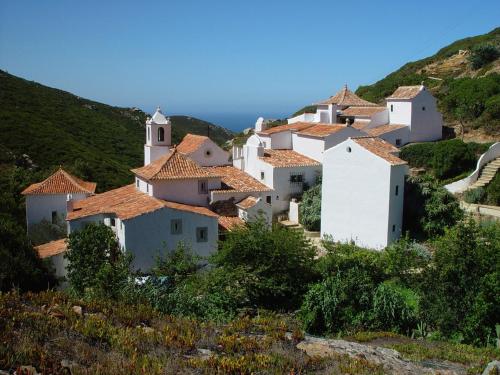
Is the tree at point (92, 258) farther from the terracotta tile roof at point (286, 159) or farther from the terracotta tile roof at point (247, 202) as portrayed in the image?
the terracotta tile roof at point (286, 159)

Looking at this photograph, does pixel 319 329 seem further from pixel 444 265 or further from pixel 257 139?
pixel 257 139

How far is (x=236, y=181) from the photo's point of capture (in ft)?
110

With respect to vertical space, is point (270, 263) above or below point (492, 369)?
below

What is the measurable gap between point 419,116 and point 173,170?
65.3ft

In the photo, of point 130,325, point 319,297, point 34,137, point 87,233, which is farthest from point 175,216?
point 34,137

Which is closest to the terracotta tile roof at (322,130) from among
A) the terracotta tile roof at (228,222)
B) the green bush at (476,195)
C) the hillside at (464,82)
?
the green bush at (476,195)

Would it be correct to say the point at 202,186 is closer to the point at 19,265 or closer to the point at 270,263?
the point at 270,263

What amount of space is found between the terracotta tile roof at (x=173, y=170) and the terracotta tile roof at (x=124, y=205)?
115cm

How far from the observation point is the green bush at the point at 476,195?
31.9 metres

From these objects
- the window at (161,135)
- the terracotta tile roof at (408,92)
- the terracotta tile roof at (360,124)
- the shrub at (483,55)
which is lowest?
the window at (161,135)

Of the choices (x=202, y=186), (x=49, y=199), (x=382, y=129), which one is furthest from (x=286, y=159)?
(x=49, y=199)

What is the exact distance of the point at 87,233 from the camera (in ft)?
73.7

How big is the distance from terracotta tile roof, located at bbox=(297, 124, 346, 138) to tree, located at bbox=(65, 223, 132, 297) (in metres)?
16.6

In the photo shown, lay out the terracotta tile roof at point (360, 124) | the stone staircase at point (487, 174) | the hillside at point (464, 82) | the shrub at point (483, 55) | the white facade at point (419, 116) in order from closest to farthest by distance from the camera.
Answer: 1. the stone staircase at point (487, 174)
2. the white facade at point (419, 116)
3. the terracotta tile roof at point (360, 124)
4. the hillside at point (464, 82)
5. the shrub at point (483, 55)
